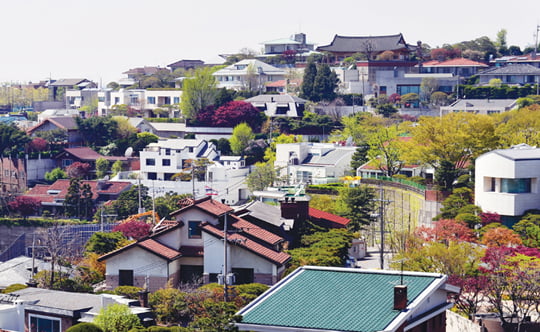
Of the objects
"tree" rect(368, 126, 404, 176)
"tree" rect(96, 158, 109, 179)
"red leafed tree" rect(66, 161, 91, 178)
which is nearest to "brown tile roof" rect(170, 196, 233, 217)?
"tree" rect(368, 126, 404, 176)

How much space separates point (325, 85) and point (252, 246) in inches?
2201

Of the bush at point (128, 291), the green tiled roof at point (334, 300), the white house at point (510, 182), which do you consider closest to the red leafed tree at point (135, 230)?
the bush at point (128, 291)

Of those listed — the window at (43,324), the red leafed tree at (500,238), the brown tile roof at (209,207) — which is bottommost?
the red leafed tree at (500,238)

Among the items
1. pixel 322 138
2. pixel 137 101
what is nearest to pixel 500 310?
pixel 322 138

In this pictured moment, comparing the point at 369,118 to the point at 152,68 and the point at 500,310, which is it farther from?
the point at 152,68

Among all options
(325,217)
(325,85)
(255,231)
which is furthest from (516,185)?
(325,85)

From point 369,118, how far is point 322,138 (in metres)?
6.91

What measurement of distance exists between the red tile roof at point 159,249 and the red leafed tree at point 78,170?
45.6 metres

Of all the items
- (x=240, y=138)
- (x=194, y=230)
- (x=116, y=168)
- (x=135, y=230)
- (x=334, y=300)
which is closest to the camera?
(x=334, y=300)

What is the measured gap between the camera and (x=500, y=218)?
38.1m

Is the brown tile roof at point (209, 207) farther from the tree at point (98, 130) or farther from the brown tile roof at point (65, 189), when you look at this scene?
the tree at point (98, 130)

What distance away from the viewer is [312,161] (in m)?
64.6

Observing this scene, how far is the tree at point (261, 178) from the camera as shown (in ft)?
202

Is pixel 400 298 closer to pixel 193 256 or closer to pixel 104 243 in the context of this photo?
pixel 193 256
